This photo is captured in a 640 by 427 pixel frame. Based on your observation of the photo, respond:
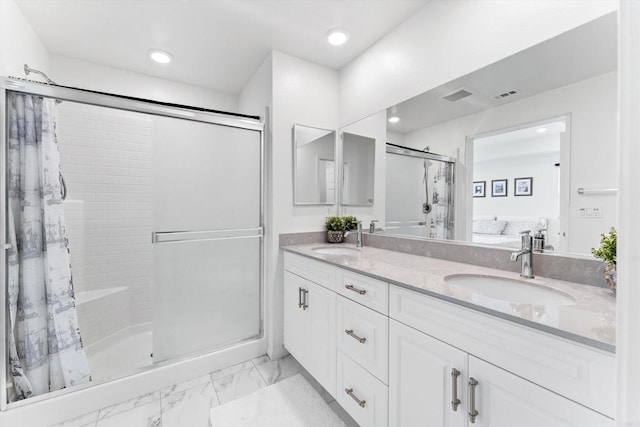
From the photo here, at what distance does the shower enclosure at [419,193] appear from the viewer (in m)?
1.66

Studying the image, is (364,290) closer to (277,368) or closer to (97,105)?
(277,368)

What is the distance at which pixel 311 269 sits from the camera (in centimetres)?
172

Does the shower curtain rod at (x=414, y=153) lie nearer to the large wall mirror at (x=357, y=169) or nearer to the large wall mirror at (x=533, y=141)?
the large wall mirror at (x=533, y=141)

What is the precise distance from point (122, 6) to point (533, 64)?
231cm

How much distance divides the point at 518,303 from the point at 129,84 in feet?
10.4

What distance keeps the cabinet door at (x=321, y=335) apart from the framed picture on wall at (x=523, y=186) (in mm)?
1076

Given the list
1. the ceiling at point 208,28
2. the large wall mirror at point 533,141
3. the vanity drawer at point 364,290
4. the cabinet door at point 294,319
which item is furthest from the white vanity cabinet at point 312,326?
the ceiling at point 208,28

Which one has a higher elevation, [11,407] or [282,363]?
[11,407]

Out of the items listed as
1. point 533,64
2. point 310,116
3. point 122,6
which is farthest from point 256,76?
point 533,64

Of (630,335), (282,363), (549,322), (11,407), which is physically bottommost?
(282,363)

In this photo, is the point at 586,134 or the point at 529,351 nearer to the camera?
the point at 529,351

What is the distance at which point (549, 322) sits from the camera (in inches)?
28.0

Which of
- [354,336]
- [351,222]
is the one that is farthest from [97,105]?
[354,336]

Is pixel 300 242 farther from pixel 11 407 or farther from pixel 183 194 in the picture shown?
pixel 11 407
